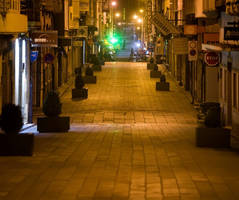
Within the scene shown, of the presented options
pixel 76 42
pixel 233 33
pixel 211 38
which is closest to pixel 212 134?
pixel 233 33

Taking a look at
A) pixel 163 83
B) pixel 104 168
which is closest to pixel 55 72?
pixel 163 83

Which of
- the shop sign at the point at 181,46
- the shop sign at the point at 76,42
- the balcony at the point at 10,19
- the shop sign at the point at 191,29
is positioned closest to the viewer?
the balcony at the point at 10,19

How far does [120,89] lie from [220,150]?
79.4 ft

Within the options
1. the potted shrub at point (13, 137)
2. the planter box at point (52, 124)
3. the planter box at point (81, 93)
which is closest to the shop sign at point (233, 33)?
the planter box at point (52, 124)

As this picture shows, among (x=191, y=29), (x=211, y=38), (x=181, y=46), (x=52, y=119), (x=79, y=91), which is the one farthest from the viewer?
(x=79, y=91)

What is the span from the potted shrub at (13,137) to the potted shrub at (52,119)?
228 inches

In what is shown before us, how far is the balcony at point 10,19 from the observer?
20.7 metres

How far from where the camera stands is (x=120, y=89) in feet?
132

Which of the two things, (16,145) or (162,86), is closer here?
(16,145)

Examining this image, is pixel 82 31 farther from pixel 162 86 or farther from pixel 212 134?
pixel 212 134

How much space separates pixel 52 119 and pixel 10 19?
4.01 meters

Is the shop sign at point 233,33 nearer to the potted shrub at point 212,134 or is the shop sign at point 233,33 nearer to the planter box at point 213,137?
the potted shrub at point 212,134

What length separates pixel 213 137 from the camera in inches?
658

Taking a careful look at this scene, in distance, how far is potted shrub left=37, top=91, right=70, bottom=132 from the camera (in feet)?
65.9
